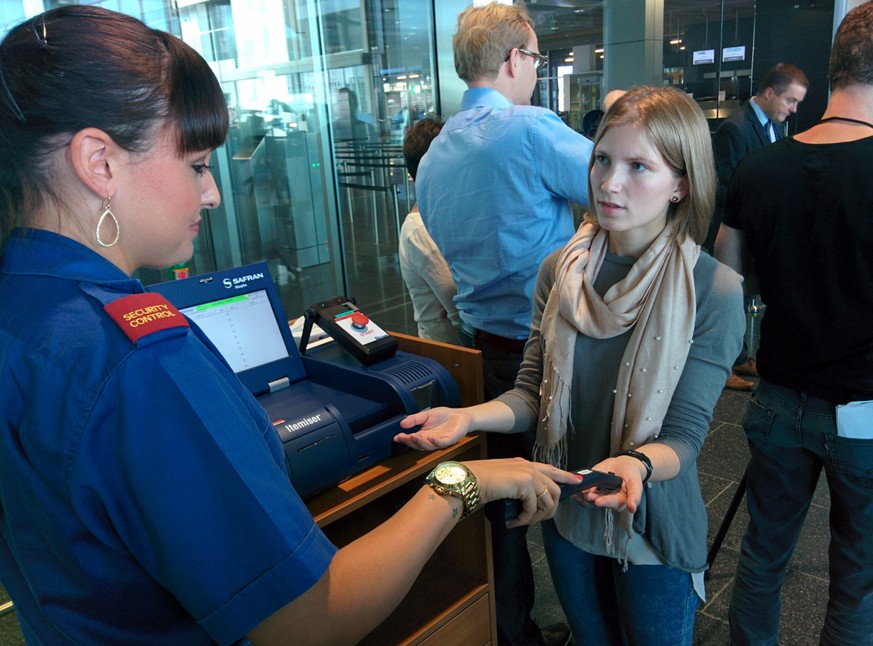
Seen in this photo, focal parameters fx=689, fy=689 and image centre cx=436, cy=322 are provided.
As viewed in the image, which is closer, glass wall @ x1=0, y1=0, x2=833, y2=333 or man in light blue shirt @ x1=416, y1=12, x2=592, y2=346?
man in light blue shirt @ x1=416, y1=12, x2=592, y2=346

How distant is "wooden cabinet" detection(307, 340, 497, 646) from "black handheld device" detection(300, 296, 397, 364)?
5.5 inches

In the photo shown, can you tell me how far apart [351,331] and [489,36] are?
1031 mm

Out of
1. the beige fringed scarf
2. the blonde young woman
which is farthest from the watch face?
Answer: the beige fringed scarf

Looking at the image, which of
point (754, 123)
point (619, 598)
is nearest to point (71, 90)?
point (619, 598)

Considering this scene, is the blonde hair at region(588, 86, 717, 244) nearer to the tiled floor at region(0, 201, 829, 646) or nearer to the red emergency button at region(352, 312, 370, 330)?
the red emergency button at region(352, 312, 370, 330)

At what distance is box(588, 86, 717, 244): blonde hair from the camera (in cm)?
132

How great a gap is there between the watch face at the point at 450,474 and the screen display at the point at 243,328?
1.99 feet

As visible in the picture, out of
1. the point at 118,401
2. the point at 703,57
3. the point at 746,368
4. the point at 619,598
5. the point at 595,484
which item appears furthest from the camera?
the point at 703,57

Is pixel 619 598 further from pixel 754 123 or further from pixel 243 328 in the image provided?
pixel 754 123

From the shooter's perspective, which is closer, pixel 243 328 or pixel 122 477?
pixel 122 477

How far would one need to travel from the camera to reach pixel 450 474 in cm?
105

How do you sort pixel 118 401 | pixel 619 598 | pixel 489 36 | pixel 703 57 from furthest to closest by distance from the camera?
1. pixel 703 57
2. pixel 489 36
3. pixel 619 598
4. pixel 118 401

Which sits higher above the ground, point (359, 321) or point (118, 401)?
point (118, 401)

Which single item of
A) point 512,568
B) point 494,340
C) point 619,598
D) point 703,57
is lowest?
point 512,568
